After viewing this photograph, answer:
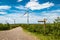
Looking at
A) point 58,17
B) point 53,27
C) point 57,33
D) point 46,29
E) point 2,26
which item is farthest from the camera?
point 2,26

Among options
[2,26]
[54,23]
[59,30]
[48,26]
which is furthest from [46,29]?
[2,26]

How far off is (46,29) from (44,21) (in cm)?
203

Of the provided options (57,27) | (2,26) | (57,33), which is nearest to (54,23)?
(57,27)

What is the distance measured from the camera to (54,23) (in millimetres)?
23094

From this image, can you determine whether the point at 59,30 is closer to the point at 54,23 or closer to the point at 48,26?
the point at 54,23

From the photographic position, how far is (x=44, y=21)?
79.5 feet

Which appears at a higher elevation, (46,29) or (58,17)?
(58,17)

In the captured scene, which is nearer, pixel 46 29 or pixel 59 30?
pixel 59 30

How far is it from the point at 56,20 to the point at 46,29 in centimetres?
372

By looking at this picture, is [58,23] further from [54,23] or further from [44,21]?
[44,21]

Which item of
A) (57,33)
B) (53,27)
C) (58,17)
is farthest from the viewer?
(53,27)

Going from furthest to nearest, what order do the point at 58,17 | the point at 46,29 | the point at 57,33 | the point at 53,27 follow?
the point at 46,29 < the point at 53,27 < the point at 58,17 < the point at 57,33

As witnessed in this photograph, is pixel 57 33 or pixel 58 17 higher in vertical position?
pixel 58 17

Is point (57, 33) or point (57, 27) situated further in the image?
point (57, 27)
